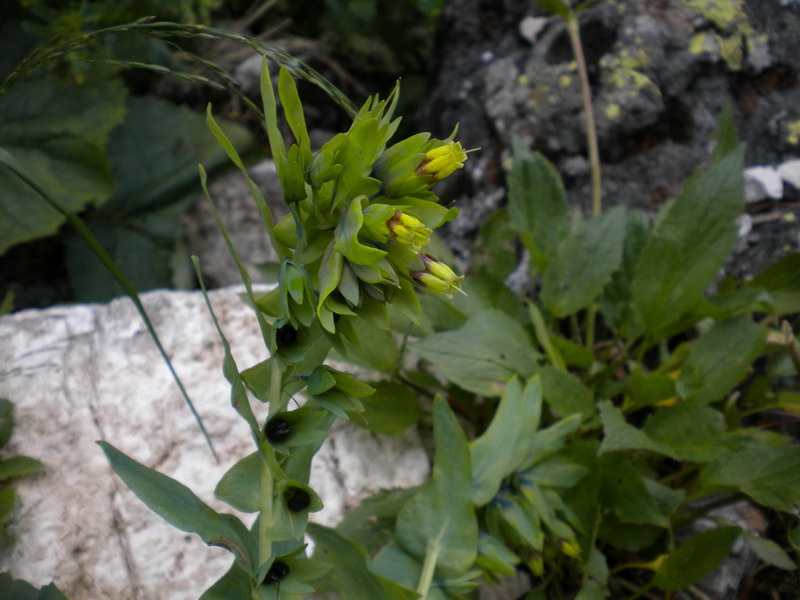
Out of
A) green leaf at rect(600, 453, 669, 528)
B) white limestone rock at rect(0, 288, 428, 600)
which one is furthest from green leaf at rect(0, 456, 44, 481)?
green leaf at rect(600, 453, 669, 528)

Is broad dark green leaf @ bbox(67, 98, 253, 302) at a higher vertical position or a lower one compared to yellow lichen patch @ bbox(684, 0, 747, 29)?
lower

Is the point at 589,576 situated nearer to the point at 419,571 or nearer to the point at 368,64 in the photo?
the point at 419,571

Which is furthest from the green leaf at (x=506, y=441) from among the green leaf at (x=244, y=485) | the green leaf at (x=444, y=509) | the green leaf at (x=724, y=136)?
the green leaf at (x=724, y=136)

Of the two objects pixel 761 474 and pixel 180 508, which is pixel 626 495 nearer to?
pixel 761 474

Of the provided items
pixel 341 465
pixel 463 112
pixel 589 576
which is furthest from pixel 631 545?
pixel 463 112

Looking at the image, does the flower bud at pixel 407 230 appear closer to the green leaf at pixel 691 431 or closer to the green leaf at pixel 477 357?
the green leaf at pixel 477 357

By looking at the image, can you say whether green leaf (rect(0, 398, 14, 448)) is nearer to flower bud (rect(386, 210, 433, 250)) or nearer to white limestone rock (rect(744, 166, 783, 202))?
flower bud (rect(386, 210, 433, 250))
